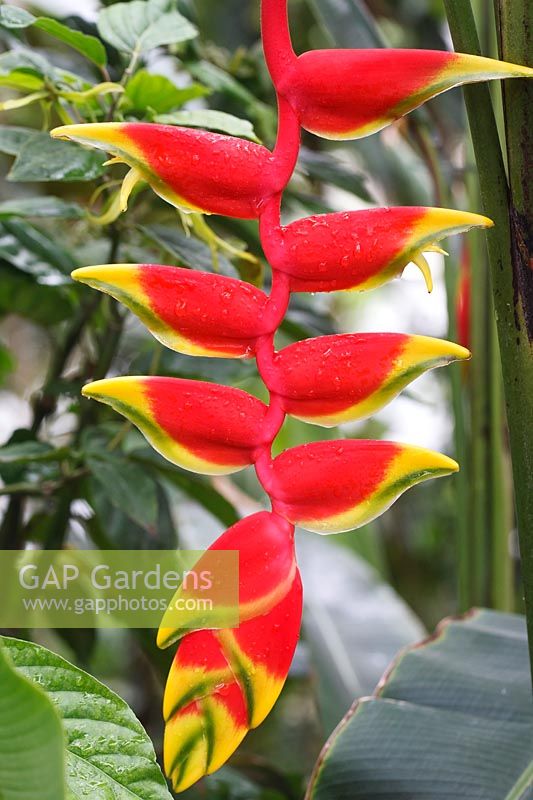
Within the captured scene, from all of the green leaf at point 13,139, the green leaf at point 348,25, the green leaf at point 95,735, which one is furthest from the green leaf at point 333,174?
the green leaf at point 95,735

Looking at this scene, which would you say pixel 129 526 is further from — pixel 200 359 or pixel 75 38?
pixel 75 38

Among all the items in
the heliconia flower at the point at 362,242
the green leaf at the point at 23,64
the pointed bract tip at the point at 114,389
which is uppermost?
the green leaf at the point at 23,64

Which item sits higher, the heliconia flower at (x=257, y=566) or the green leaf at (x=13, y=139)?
the green leaf at (x=13, y=139)

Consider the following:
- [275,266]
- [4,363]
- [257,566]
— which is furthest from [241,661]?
[4,363]

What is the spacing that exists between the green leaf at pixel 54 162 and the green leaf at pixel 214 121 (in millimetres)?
42

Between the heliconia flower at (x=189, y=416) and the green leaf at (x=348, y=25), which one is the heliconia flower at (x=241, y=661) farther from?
the green leaf at (x=348, y=25)

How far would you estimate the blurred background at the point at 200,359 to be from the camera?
1.70ft

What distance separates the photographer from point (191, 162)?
323mm

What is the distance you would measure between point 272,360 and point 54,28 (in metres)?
0.25

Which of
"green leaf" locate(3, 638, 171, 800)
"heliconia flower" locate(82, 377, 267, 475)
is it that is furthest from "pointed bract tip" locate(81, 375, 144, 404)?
"green leaf" locate(3, 638, 171, 800)

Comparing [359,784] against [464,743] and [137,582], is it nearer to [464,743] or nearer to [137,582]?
[464,743]

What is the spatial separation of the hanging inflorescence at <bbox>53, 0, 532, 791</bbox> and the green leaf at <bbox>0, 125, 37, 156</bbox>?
6.6 inches

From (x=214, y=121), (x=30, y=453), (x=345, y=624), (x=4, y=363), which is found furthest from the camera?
(x=345, y=624)

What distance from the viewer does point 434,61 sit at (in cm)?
32
